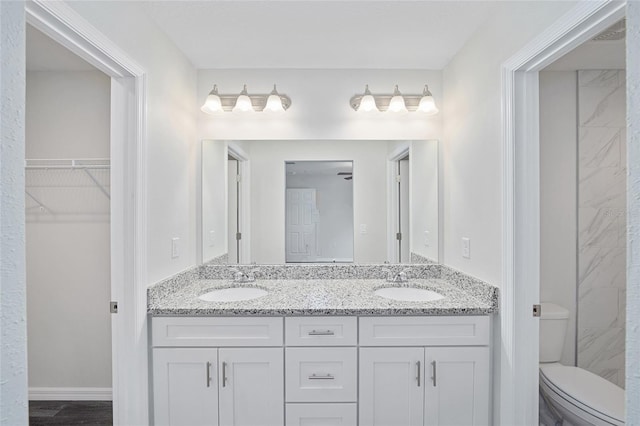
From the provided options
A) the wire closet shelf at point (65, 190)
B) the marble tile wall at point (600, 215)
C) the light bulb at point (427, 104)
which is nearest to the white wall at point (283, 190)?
the light bulb at point (427, 104)

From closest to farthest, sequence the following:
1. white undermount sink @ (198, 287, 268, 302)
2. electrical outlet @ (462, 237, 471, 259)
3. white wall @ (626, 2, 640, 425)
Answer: white wall @ (626, 2, 640, 425)
electrical outlet @ (462, 237, 471, 259)
white undermount sink @ (198, 287, 268, 302)

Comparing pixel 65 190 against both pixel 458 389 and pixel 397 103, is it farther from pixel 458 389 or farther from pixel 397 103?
pixel 458 389

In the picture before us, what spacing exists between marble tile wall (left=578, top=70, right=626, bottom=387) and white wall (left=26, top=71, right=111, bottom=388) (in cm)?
317

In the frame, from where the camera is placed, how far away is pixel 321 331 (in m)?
1.73

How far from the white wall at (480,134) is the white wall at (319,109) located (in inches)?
8.3

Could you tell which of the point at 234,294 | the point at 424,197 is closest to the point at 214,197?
the point at 234,294

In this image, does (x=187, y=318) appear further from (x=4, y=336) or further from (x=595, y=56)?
(x=595, y=56)

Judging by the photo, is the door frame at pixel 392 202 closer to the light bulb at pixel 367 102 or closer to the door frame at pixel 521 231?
the light bulb at pixel 367 102

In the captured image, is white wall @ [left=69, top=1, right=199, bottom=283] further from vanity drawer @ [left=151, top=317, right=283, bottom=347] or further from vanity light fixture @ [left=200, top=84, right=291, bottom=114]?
vanity drawer @ [left=151, top=317, right=283, bottom=347]

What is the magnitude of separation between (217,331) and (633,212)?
1662 mm

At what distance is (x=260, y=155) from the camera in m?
2.40

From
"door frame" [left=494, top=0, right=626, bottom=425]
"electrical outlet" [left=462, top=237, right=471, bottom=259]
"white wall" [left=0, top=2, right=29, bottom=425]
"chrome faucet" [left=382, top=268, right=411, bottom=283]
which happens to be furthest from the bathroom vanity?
"white wall" [left=0, top=2, right=29, bottom=425]

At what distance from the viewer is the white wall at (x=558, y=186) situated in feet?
7.13

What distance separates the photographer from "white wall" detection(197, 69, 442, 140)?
92.0 inches
